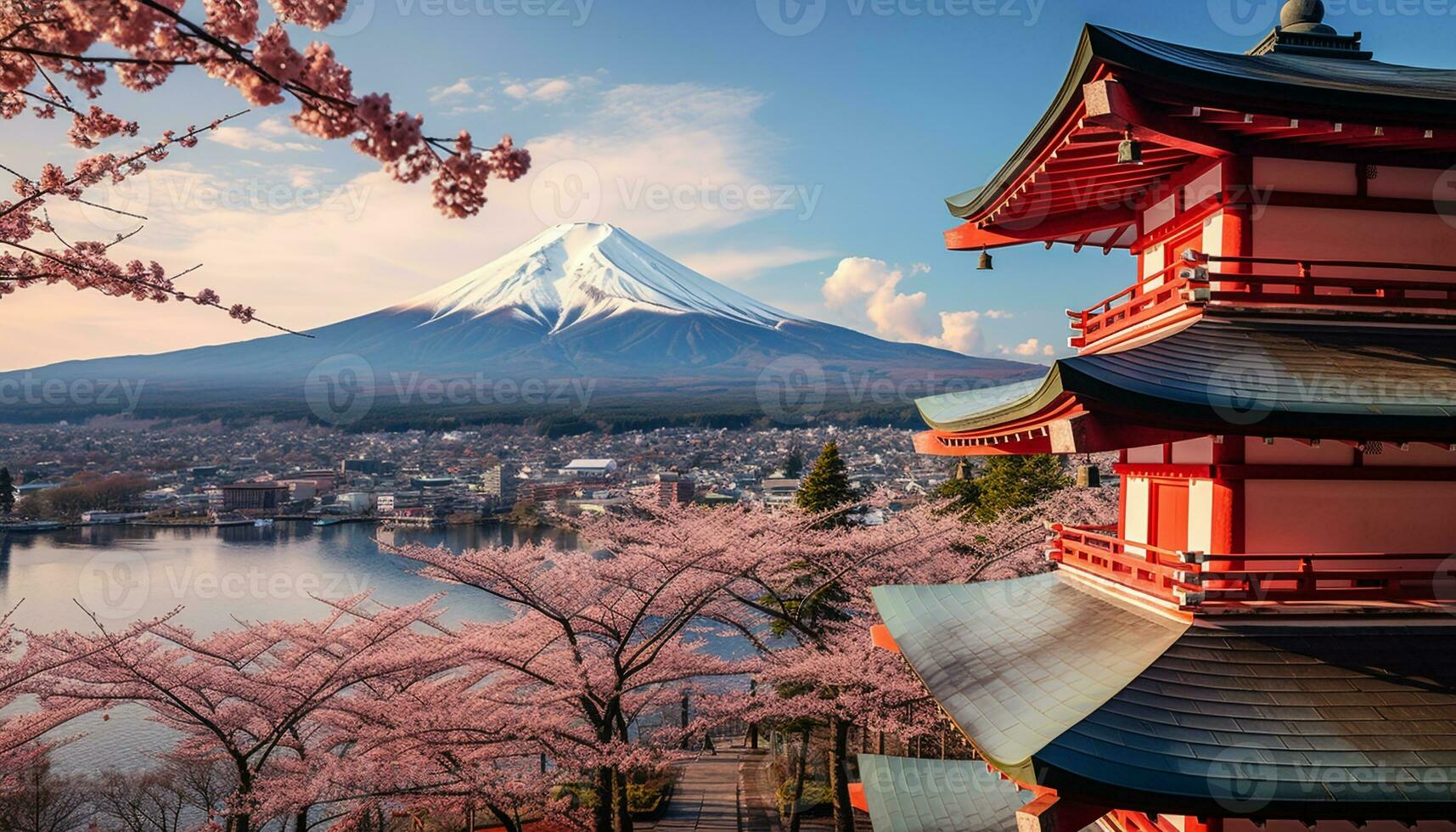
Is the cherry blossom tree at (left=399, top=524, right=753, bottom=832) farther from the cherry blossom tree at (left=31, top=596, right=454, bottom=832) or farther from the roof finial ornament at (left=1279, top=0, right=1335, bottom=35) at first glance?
the roof finial ornament at (left=1279, top=0, right=1335, bottom=35)

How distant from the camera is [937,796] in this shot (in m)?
6.62

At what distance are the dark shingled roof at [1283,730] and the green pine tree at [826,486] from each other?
15.5 metres

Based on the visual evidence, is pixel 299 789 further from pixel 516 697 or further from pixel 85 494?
pixel 85 494

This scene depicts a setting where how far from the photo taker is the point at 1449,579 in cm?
456

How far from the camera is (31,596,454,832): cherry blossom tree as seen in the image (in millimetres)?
8852

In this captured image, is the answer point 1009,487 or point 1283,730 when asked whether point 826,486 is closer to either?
point 1009,487

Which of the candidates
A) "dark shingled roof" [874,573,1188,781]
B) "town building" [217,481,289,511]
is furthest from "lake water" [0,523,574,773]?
"dark shingled roof" [874,573,1188,781]

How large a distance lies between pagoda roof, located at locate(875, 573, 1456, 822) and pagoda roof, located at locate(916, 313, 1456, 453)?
1157 millimetres

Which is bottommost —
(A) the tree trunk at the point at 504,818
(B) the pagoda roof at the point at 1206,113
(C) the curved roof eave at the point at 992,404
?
(A) the tree trunk at the point at 504,818

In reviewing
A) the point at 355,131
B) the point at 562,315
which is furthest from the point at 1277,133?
the point at 562,315

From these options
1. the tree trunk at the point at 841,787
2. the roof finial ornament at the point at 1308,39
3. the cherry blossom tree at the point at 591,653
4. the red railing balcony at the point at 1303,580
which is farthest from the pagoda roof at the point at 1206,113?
the tree trunk at the point at 841,787

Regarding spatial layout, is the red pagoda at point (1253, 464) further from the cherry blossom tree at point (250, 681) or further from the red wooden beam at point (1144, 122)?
the cherry blossom tree at point (250, 681)

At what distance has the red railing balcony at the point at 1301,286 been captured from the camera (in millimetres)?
4535

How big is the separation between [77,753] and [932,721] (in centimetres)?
1627
